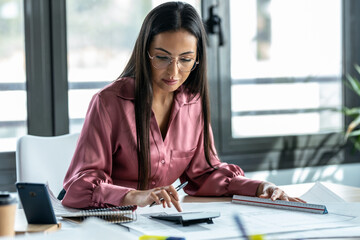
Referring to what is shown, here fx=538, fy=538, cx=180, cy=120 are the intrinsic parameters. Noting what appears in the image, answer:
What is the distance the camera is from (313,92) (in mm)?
3406

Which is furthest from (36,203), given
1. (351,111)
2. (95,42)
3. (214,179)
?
(351,111)

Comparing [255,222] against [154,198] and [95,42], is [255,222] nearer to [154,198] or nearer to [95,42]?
[154,198]

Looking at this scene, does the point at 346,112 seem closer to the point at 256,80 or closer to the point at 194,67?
the point at 256,80

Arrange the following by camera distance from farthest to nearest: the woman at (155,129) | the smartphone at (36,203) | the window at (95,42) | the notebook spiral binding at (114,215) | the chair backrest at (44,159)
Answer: the window at (95,42), the chair backrest at (44,159), the woman at (155,129), the notebook spiral binding at (114,215), the smartphone at (36,203)

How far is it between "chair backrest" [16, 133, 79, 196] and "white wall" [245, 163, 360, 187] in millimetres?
1431

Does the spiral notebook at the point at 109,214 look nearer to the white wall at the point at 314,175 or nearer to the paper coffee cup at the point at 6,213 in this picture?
the paper coffee cup at the point at 6,213

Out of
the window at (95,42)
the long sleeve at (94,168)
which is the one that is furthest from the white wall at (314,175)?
the long sleeve at (94,168)

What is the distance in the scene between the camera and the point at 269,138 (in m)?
3.26

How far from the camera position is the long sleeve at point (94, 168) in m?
1.51

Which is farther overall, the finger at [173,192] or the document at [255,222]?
the finger at [173,192]

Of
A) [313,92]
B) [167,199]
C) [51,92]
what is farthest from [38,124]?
[313,92]

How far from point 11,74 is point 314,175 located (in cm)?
191

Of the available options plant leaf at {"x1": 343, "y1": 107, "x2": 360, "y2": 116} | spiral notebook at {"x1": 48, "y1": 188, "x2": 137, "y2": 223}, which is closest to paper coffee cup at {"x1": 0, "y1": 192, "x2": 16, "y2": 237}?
spiral notebook at {"x1": 48, "y1": 188, "x2": 137, "y2": 223}

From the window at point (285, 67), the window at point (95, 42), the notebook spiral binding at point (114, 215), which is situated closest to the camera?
the notebook spiral binding at point (114, 215)
